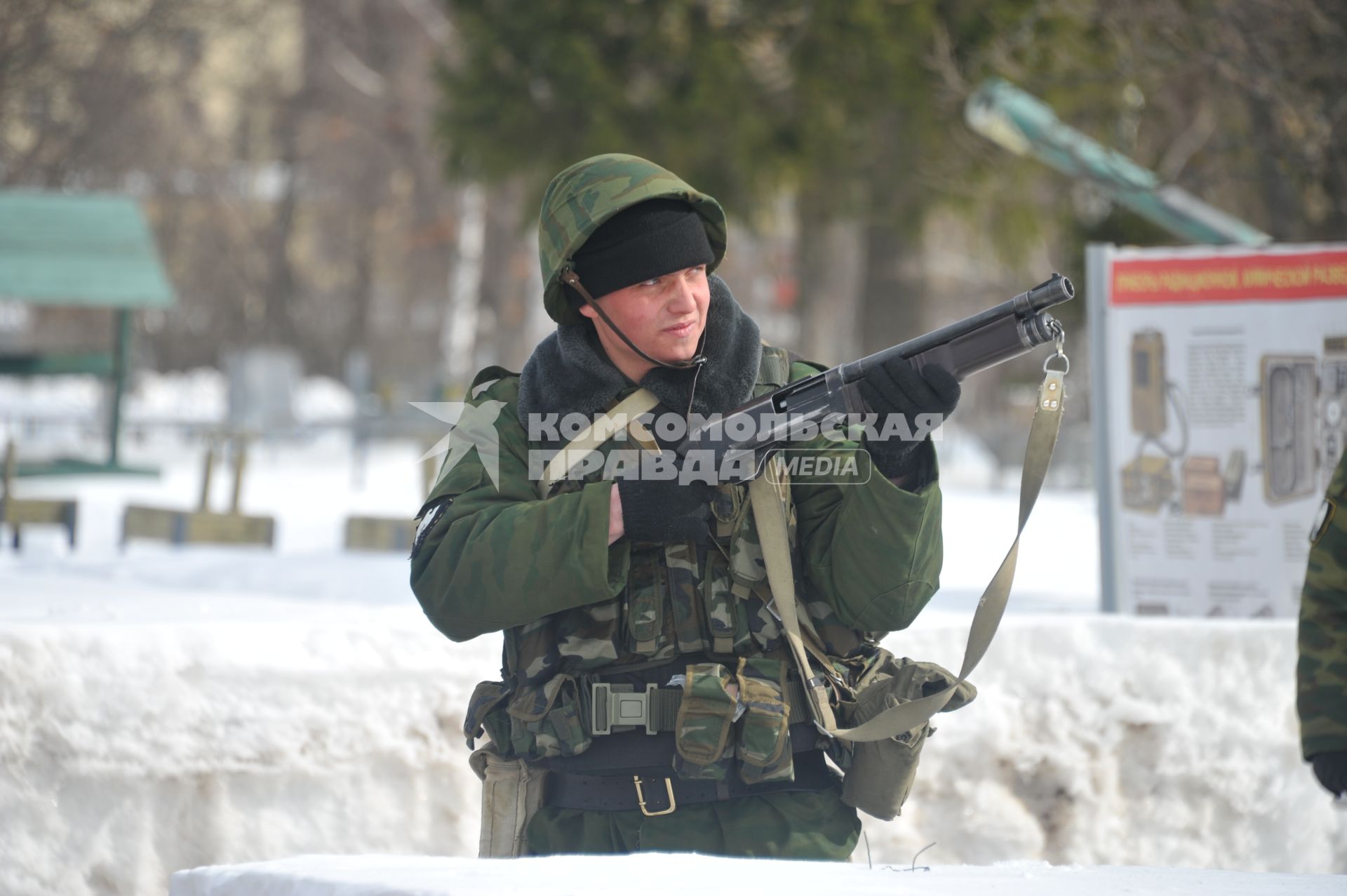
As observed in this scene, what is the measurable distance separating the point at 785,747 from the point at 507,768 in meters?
0.55

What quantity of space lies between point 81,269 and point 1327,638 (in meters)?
12.6

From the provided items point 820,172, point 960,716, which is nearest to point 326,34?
point 820,172

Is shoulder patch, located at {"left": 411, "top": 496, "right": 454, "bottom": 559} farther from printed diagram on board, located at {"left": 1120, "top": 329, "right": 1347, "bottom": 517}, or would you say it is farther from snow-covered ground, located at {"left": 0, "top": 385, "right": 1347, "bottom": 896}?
printed diagram on board, located at {"left": 1120, "top": 329, "right": 1347, "bottom": 517}

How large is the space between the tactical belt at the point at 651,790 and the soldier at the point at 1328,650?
3.00 feet

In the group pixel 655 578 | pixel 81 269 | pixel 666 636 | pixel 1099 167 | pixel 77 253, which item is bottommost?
pixel 666 636

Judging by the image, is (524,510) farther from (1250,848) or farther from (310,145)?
(310,145)

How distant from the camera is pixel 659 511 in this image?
2.78 meters

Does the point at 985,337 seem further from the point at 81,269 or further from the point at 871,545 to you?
the point at 81,269

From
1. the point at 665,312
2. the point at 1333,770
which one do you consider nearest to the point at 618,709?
the point at 665,312

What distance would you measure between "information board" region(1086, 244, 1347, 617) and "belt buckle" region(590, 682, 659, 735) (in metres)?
3.36

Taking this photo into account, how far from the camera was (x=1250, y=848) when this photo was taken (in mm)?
5027

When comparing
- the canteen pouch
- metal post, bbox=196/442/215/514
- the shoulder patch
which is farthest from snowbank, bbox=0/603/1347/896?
metal post, bbox=196/442/215/514

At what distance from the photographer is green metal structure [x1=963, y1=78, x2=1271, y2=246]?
29.9 feet

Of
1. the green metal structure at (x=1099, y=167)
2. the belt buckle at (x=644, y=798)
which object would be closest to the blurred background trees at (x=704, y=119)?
the green metal structure at (x=1099, y=167)
